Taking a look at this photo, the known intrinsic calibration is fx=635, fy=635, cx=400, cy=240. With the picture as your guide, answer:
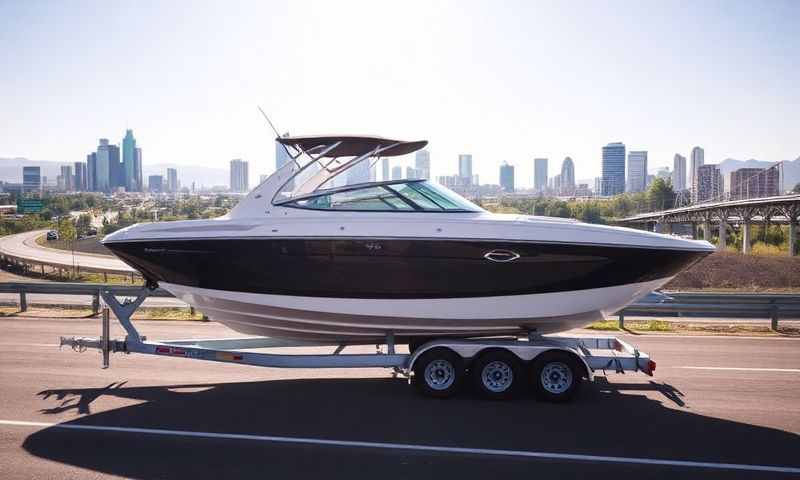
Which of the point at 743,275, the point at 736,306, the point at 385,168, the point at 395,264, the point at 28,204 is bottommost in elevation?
the point at 743,275

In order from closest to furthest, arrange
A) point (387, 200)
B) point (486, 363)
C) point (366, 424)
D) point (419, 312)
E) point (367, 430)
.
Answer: point (367, 430) < point (366, 424) < point (486, 363) < point (419, 312) < point (387, 200)

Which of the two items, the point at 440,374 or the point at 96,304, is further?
the point at 96,304

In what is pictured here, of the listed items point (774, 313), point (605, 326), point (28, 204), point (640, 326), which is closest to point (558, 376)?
point (605, 326)

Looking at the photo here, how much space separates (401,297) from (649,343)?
513 cm

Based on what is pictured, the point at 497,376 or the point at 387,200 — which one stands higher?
the point at 387,200

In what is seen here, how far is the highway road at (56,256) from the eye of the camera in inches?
1458

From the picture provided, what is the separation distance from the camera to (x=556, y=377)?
7.12 metres

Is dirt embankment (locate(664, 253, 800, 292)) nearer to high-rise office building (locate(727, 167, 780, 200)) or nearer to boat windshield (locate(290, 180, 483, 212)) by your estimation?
boat windshield (locate(290, 180, 483, 212))

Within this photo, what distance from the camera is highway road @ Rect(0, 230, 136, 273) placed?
37031 mm

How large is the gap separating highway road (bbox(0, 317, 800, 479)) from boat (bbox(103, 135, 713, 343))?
90cm

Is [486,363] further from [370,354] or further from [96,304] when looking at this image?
[96,304]

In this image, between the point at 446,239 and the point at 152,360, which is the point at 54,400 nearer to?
the point at 152,360

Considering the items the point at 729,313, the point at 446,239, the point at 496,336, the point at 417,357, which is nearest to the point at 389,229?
the point at 446,239

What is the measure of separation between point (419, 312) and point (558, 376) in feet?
5.62
